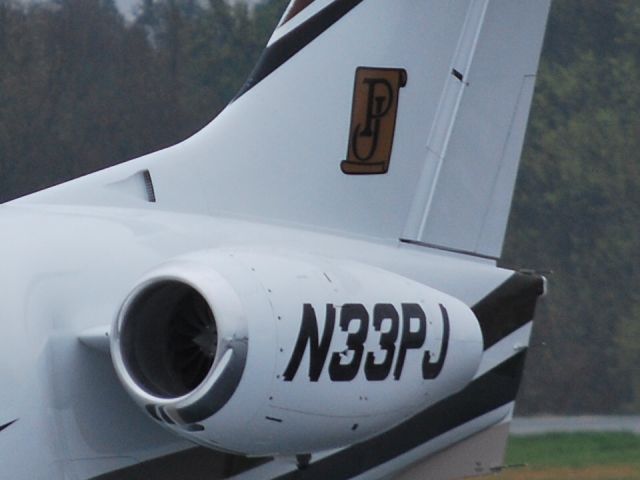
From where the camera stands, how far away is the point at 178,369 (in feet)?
13.1

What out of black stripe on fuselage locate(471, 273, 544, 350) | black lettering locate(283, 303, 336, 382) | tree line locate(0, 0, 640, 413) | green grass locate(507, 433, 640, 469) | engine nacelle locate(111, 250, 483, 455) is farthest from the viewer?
green grass locate(507, 433, 640, 469)

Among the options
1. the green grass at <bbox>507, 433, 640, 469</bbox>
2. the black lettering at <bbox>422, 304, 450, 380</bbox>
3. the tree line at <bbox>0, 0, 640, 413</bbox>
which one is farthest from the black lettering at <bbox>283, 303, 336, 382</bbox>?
the green grass at <bbox>507, 433, 640, 469</bbox>

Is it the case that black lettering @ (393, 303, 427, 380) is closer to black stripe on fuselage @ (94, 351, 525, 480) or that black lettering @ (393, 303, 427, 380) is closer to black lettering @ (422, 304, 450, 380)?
black lettering @ (422, 304, 450, 380)

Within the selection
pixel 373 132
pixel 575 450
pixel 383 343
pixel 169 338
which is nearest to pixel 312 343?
pixel 383 343

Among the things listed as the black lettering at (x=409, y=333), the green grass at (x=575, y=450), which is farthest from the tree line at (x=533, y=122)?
the black lettering at (x=409, y=333)

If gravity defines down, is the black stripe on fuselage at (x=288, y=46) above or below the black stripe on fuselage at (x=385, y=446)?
above

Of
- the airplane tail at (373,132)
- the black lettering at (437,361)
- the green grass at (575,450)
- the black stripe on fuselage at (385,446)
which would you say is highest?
the airplane tail at (373,132)

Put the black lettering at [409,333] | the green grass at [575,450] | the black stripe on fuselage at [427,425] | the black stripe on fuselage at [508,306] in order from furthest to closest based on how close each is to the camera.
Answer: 1. the green grass at [575,450]
2. the black stripe on fuselage at [508,306]
3. the black stripe on fuselage at [427,425]
4. the black lettering at [409,333]

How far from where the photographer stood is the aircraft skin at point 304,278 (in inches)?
152

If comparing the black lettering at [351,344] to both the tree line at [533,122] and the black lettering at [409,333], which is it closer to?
the black lettering at [409,333]

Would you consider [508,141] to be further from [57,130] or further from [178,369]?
[57,130]

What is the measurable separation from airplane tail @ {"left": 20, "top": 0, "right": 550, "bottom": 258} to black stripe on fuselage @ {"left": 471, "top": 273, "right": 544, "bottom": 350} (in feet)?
0.58

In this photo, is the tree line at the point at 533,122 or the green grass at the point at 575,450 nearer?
the tree line at the point at 533,122

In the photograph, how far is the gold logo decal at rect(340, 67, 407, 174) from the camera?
478 centimetres
